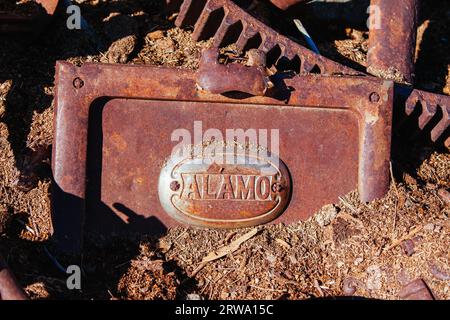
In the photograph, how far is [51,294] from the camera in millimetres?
3268

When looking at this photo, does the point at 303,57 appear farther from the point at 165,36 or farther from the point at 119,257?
the point at 119,257

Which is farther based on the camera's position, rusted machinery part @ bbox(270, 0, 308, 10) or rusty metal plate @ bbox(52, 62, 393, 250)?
rusted machinery part @ bbox(270, 0, 308, 10)

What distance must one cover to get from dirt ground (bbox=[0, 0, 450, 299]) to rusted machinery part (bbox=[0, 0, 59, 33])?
12 centimetres

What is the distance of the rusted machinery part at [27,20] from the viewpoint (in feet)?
13.2

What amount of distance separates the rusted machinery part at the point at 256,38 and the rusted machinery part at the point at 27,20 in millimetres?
727

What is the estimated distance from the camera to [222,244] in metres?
3.60

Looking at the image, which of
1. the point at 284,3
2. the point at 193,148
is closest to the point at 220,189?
the point at 193,148

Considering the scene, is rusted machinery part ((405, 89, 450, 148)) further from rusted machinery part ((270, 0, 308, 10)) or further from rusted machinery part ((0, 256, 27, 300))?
rusted machinery part ((0, 256, 27, 300))

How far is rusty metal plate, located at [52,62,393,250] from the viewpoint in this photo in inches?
140

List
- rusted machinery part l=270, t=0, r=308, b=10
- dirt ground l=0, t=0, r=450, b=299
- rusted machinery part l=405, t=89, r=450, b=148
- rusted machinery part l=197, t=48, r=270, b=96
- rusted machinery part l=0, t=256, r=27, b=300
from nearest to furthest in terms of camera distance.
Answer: rusted machinery part l=0, t=256, r=27, b=300, dirt ground l=0, t=0, r=450, b=299, rusted machinery part l=197, t=48, r=270, b=96, rusted machinery part l=405, t=89, r=450, b=148, rusted machinery part l=270, t=0, r=308, b=10

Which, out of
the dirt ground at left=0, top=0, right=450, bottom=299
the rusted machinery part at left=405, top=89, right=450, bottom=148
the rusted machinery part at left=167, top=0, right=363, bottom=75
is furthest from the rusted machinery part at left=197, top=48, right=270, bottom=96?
the rusted machinery part at left=405, top=89, right=450, bottom=148

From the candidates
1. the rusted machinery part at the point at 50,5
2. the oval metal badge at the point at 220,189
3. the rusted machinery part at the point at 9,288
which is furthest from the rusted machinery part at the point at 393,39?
the rusted machinery part at the point at 9,288

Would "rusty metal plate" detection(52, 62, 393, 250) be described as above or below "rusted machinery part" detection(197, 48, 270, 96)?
below

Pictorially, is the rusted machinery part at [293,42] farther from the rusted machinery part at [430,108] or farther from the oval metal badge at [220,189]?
the oval metal badge at [220,189]
